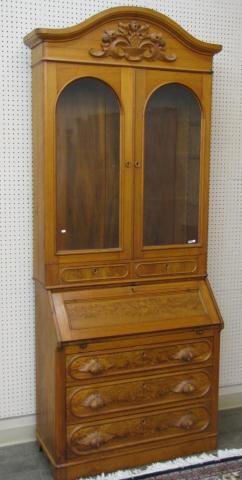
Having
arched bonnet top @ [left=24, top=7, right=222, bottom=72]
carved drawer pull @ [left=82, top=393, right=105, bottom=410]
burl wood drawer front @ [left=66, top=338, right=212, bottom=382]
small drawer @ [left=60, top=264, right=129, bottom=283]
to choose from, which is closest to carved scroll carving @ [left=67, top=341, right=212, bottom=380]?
burl wood drawer front @ [left=66, top=338, right=212, bottom=382]

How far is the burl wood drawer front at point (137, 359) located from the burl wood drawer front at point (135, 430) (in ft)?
0.80

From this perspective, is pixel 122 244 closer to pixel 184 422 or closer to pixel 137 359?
pixel 137 359

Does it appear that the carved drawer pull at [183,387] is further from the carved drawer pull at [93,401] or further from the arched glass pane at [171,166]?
the arched glass pane at [171,166]

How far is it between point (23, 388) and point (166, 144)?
1.51 metres

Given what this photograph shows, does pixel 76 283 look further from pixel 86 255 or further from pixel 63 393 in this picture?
pixel 63 393

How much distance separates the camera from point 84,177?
2701 mm

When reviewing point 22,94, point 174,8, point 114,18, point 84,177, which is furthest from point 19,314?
point 174,8

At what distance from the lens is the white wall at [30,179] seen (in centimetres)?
283

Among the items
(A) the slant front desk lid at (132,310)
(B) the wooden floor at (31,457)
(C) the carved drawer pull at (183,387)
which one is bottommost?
(B) the wooden floor at (31,457)

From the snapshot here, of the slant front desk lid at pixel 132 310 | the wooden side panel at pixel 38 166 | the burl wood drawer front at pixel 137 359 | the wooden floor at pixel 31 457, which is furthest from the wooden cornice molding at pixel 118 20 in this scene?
the wooden floor at pixel 31 457

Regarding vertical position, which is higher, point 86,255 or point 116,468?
point 86,255

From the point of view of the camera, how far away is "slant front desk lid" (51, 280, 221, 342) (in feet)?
8.55

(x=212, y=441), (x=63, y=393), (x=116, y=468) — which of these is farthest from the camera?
(x=212, y=441)

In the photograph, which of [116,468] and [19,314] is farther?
[19,314]
